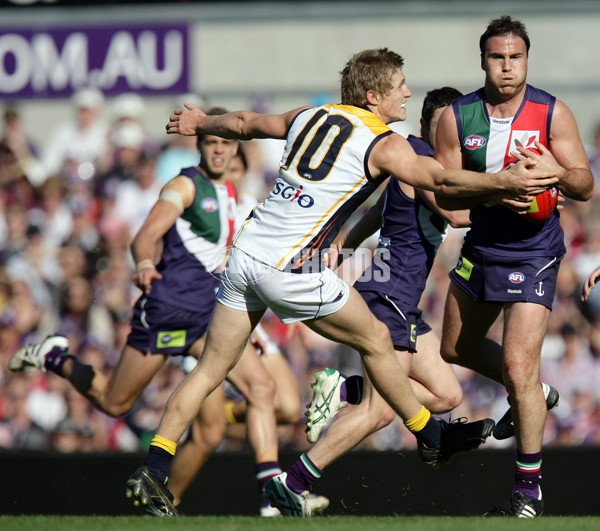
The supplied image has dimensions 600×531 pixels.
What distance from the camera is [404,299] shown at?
6430 millimetres

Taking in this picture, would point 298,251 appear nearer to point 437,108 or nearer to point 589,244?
point 437,108

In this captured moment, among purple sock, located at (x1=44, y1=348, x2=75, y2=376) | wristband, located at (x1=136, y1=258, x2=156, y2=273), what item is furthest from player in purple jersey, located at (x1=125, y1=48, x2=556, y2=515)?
purple sock, located at (x1=44, y1=348, x2=75, y2=376)

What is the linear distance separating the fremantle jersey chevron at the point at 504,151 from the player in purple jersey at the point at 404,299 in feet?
0.79

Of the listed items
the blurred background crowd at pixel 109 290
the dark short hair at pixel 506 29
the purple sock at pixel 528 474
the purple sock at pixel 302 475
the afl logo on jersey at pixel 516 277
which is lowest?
the blurred background crowd at pixel 109 290

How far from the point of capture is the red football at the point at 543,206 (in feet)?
18.9

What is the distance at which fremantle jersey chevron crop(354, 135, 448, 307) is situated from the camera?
6453 millimetres

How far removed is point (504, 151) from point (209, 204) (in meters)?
2.41

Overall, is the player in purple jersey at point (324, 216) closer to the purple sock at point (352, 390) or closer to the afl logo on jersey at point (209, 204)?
the purple sock at point (352, 390)

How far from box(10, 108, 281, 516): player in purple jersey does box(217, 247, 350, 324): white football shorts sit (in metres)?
1.82

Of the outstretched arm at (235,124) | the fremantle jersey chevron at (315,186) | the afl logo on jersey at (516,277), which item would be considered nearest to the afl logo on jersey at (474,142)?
the fremantle jersey chevron at (315,186)

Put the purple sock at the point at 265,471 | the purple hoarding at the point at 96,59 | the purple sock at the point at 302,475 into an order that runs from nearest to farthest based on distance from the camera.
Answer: the purple sock at the point at 302,475, the purple sock at the point at 265,471, the purple hoarding at the point at 96,59

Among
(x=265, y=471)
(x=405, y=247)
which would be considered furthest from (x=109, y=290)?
(x=405, y=247)

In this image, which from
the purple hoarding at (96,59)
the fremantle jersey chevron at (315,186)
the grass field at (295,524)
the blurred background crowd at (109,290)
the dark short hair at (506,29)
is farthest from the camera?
the purple hoarding at (96,59)

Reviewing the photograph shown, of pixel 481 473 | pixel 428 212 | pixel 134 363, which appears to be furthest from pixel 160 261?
pixel 481 473
